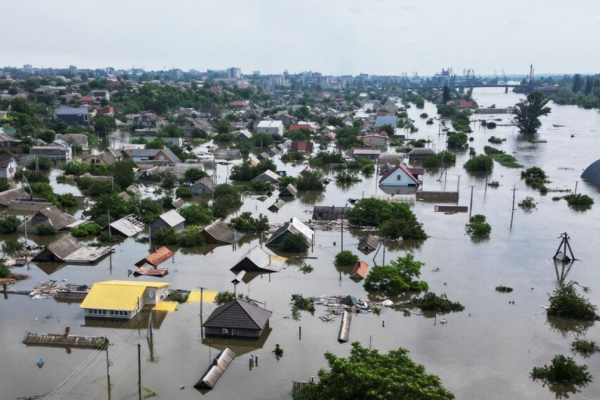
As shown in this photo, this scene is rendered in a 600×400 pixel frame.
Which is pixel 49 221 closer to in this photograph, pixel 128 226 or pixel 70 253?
pixel 128 226

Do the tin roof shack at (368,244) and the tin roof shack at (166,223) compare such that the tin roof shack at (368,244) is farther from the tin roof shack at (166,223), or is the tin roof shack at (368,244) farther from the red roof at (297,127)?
the red roof at (297,127)

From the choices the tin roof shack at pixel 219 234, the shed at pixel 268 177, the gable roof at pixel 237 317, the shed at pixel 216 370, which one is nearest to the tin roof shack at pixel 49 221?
the tin roof shack at pixel 219 234

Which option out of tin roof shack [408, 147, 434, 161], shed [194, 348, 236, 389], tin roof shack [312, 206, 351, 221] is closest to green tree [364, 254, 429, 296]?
shed [194, 348, 236, 389]

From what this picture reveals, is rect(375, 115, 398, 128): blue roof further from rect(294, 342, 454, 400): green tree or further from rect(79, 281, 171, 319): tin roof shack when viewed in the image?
rect(294, 342, 454, 400): green tree

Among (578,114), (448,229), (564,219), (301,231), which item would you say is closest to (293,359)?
(301,231)

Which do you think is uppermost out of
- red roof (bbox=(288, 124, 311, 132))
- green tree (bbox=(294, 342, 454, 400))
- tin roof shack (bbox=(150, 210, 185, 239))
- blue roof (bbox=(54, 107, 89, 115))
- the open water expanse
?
blue roof (bbox=(54, 107, 89, 115))

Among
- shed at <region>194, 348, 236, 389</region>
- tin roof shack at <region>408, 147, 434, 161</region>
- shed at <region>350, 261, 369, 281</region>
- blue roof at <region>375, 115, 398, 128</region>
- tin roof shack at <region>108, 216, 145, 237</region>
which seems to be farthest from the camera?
blue roof at <region>375, 115, 398, 128</region>

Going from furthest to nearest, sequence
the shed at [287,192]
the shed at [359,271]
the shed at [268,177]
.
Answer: the shed at [268,177] < the shed at [287,192] < the shed at [359,271]
